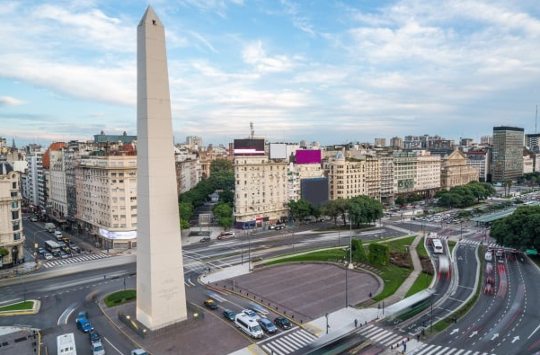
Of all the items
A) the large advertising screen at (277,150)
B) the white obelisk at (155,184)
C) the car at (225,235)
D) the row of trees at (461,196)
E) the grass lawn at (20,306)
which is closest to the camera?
the white obelisk at (155,184)

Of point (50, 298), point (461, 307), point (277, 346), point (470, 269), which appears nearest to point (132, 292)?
point (50, 298)

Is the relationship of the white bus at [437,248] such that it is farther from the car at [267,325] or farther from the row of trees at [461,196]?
the row of trees at [461,196]

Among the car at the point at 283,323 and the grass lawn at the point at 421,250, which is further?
the grass lawn at the point at 421,250

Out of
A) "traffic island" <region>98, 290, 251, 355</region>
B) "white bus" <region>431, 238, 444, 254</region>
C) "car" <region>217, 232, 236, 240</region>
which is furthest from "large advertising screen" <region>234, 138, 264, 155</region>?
"traffic island" <region>98, 290, 251, 355</region>

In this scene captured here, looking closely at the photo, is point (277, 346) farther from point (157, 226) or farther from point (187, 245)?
point (187, 245)

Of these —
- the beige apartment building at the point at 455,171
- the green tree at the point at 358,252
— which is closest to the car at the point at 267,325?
the green tree at the point at 358,252

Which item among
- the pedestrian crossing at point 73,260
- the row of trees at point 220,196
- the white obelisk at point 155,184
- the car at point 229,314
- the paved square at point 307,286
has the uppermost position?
the white obelisk at point 155,184
